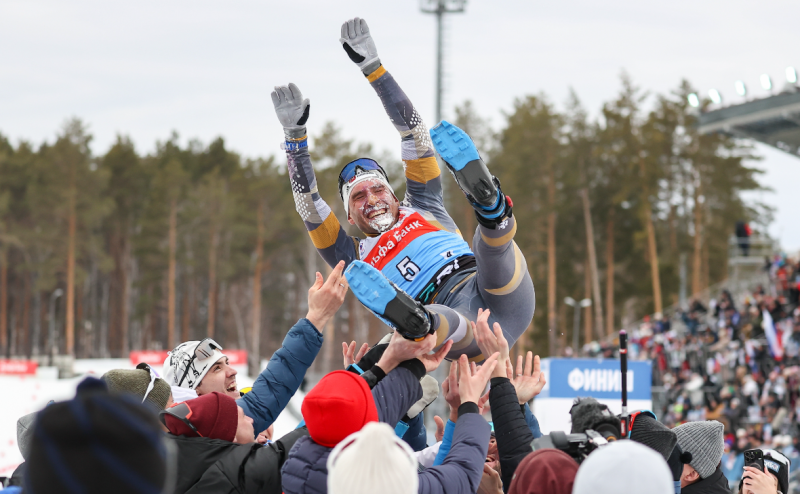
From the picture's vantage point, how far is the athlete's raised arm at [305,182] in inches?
161

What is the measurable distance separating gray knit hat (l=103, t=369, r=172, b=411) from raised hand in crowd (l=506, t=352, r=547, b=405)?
138 cm

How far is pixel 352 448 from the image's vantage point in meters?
1.85

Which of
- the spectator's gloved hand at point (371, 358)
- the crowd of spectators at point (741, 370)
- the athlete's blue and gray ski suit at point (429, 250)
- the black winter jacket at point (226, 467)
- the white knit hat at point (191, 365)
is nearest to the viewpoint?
the black winter jacket at point (226, 467)

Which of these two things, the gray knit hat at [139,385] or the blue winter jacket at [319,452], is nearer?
the blue winter jacket at [319,452]

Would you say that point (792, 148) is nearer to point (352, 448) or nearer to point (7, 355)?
point (352, 448)

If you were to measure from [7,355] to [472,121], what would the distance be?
31.0 meters

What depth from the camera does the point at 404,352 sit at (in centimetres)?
290

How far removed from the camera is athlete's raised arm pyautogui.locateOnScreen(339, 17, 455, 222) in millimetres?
4199

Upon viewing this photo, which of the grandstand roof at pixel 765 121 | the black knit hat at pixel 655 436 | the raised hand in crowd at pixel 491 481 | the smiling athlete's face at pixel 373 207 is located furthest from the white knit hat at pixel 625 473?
the grandstand roof at pixel 765 121

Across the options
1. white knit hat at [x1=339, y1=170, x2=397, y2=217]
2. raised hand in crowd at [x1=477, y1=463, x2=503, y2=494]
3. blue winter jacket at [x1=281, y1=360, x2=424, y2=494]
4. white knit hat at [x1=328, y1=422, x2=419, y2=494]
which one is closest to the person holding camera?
raised hand in crowd at [x1=477, y1=463, x2=503, y2=494]

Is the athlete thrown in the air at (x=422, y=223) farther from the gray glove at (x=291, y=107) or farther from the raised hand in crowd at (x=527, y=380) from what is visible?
the raised hand in crowd at (x=527, y=380)

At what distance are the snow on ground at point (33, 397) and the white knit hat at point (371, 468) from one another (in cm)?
1216

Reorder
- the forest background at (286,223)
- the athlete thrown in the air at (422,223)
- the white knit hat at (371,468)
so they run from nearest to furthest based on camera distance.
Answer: the white knit hat at (371,468) < the athlete thrown in the air at (422,223) < the forest background at (286,223)

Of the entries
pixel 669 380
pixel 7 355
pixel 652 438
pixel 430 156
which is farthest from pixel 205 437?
pixel 7 355
